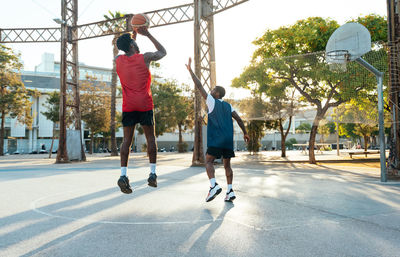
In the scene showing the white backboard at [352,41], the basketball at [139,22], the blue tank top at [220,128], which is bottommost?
the blue tank top at [220,128]

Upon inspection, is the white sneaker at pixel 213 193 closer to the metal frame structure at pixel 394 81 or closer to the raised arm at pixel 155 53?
the raised arm at pixel 155 53

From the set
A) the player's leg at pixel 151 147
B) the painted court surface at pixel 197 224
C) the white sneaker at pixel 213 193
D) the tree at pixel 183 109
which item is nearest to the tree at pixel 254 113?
the tree at pixel 183 109

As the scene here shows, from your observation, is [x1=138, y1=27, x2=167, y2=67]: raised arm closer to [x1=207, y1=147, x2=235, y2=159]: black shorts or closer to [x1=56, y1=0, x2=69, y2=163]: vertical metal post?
[x1=207, y1=147, x2=235, y2=159]: black shorts

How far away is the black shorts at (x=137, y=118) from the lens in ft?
12.7

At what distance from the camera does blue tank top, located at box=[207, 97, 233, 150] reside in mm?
4918

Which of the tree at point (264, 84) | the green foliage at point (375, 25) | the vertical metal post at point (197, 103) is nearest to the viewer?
the vertical metal post at point (197, 103)

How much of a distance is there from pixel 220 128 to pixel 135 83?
64.9 inches

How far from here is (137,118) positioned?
12.7 feet

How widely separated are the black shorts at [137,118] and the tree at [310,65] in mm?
14449

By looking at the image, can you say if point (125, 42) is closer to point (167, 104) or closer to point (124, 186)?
point (124, 186)

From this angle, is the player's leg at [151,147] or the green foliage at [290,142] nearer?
the player's leg at [151,147]

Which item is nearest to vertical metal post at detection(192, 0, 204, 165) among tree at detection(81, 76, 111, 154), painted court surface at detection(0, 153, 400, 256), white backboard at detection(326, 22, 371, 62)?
white backboard at detection(326, 22, 371, 62)

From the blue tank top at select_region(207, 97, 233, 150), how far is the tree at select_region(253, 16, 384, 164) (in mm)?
13137

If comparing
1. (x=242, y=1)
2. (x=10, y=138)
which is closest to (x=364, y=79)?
(x=242, y=1)
